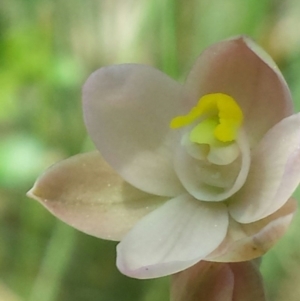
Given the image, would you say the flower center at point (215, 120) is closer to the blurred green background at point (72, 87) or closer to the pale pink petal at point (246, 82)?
the pale pink petal at point (246, 82)

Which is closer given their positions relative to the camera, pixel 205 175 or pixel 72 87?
pixel 205 175

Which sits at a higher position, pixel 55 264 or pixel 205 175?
pixel 205 175

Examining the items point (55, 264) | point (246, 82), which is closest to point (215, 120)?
point (246, 82)

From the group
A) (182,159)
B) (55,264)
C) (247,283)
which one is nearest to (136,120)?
(182,159)

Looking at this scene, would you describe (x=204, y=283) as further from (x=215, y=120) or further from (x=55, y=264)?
(x=55, y=264)

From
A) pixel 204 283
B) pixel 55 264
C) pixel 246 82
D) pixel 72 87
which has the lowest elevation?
pixel 55 264
